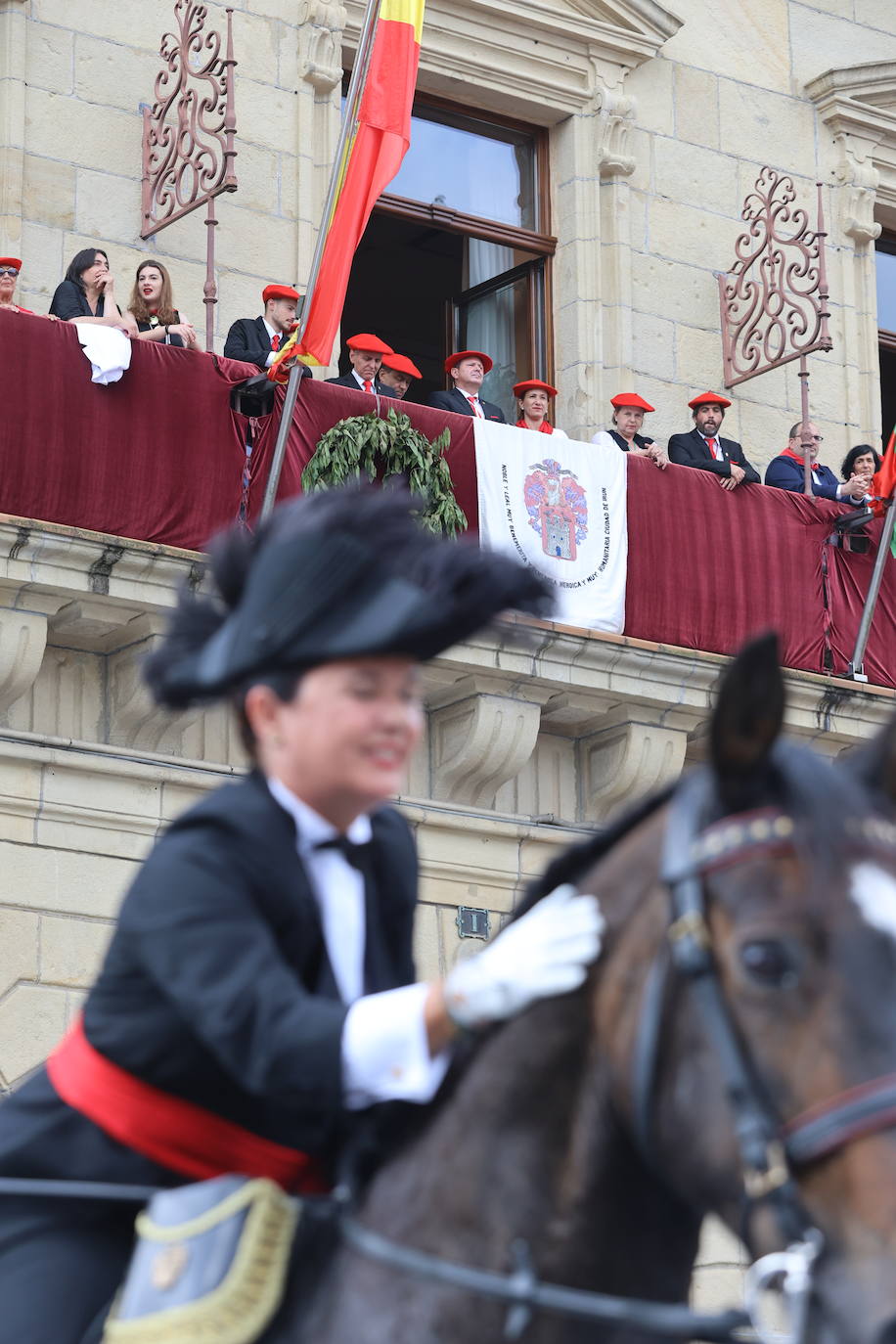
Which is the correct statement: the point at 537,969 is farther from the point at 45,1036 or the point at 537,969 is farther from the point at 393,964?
the point at 45,1036

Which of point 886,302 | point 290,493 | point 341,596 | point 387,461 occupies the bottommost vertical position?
point 341,596

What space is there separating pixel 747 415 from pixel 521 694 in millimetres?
4025

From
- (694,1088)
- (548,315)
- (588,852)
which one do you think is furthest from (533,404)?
(694,1088)

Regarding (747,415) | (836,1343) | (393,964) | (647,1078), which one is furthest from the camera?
(747,415)

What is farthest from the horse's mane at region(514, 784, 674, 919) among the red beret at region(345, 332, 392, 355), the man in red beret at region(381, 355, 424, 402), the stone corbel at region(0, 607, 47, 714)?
the man in red beret at region(381, 355, 424, 402)

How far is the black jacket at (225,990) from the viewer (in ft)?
9.55

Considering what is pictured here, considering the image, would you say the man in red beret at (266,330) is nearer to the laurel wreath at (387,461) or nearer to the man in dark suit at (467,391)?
the laurel wreath at (387,461)

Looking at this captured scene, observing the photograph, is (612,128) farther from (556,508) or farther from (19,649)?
(19,649)

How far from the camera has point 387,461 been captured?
12.5m

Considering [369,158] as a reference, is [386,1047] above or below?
below

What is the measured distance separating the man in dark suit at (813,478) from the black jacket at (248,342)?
357cm

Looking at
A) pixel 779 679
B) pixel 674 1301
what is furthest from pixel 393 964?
pixel 779 679

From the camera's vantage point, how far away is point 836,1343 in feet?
8.36

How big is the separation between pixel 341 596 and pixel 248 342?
10.0 m
